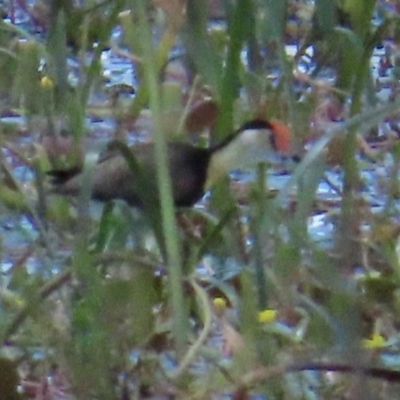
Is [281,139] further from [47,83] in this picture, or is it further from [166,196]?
[166,196]

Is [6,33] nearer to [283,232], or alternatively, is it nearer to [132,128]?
[132,128]

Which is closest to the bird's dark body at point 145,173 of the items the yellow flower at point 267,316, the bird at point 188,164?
the bird at point 188,164

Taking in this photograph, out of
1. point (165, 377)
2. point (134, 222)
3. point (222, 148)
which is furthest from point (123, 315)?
point (222, 148)

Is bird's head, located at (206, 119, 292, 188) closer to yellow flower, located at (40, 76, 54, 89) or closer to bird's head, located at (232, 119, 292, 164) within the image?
A: bird's head, located at (232, 119, 292, 164)

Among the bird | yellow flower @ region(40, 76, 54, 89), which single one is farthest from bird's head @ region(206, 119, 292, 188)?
yellow flower @ region(40, 76, 54, 89)

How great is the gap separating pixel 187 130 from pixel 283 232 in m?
0.17

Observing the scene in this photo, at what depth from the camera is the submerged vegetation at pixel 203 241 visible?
45 cm

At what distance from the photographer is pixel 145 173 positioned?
2.11ft

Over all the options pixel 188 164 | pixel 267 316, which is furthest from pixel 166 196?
pixel 188 164

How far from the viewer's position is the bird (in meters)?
0.69

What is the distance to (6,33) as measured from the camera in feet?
2.40

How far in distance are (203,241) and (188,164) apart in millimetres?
257

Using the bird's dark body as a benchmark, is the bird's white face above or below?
above

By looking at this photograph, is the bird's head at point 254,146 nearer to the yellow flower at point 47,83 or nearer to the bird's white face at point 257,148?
the bird's white face at point 257,148
